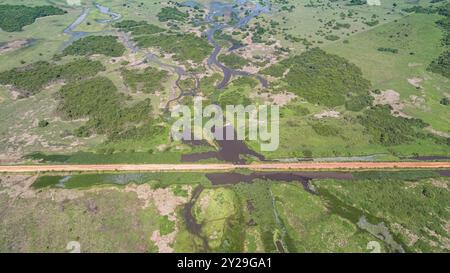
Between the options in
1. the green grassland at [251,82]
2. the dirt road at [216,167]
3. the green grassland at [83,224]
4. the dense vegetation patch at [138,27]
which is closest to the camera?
the green grassland at [83,224]

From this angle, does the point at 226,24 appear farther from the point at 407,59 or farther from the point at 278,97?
the point at 407,59

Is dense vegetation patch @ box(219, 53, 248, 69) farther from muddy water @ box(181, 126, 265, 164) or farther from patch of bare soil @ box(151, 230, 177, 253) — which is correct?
patch of bare soil @ box(151, 230, 177, 253)

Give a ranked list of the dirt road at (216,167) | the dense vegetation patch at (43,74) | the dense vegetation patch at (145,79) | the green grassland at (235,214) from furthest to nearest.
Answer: the dense vegetation patch at (43,74) < the dense vegetation patch at (145,79) < the dirt road at (216,167) < the green grassland at (235,214)

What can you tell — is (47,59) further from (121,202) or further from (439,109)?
(439,109)

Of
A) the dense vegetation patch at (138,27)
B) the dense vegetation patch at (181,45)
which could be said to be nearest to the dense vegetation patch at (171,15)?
the dense vegetation patch at (138,27)

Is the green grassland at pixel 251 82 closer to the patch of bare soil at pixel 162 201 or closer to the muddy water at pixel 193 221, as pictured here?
the patch of bare soil at pixel 162 201

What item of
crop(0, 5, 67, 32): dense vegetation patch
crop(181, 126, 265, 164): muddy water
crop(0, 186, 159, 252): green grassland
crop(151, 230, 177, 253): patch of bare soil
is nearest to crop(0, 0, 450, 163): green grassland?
crop(181, 126, 265, 164): muddy water
